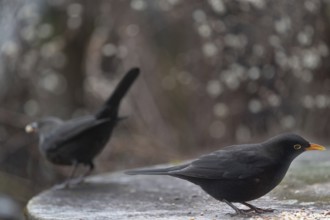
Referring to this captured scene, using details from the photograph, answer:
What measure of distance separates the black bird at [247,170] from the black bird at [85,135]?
186cm

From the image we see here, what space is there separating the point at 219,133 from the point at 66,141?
351cm

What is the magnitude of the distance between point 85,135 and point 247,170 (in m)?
2.40

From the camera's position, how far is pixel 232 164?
4457mm

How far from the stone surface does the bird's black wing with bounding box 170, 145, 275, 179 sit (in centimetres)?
26

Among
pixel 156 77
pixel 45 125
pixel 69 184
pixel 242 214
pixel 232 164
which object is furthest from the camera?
pixel 156 77

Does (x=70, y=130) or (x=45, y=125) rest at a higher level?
(x=45, y=125)

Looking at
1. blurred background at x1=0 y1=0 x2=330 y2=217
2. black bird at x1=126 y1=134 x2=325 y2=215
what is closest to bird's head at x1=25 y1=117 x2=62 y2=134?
blurred background at x1=0 y1=0 x2=330 y2=217

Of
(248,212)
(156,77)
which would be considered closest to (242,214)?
(248,212)

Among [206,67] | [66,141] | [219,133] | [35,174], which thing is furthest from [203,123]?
[66,141]

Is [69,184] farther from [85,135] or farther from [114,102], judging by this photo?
[114,102]

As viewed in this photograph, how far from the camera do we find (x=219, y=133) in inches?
375

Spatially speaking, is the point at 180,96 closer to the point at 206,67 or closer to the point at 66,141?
the point at 206,67

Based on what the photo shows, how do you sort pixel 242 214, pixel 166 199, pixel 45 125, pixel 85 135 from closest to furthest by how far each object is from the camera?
1. pixel 242 214
2. pixel 166 199
3. pixel 85 135
4. pixel 45 125

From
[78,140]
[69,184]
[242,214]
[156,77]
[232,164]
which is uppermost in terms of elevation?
[156,77]
